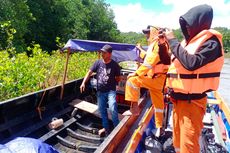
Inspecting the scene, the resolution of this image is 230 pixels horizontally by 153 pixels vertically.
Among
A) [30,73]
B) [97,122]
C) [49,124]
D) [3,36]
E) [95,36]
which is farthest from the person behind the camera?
[95,36]

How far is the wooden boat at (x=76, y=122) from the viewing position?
354cm

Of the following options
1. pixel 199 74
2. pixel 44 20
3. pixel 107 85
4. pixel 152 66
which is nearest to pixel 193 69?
pixel 199 74

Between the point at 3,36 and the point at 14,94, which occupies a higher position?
the point at 3,36

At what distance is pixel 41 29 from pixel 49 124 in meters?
21.5

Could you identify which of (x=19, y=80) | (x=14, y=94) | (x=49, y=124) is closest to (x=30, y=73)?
(x=19, y=80)

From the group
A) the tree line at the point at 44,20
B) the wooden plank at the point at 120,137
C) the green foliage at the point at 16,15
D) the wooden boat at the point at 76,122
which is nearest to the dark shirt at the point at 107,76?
the wooden boat at the point at 76,122

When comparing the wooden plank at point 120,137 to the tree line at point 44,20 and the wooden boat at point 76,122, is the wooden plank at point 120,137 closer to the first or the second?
the wooden boat at point 76,122

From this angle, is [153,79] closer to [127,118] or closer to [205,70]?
[127,118]

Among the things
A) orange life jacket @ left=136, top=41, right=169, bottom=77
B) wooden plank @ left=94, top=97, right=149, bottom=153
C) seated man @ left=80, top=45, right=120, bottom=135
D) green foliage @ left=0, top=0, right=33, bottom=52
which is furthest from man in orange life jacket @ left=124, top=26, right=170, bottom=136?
green foliage @ left=0, top=0, right=33, bottom=52

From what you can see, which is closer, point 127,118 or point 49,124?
point 127,118

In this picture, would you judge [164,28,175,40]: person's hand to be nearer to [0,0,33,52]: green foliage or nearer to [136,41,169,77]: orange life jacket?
[136,41,169,77]: orange life jacket

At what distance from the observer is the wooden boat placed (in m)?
3.54

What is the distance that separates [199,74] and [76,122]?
117 inches

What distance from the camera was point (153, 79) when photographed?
13.1ft
